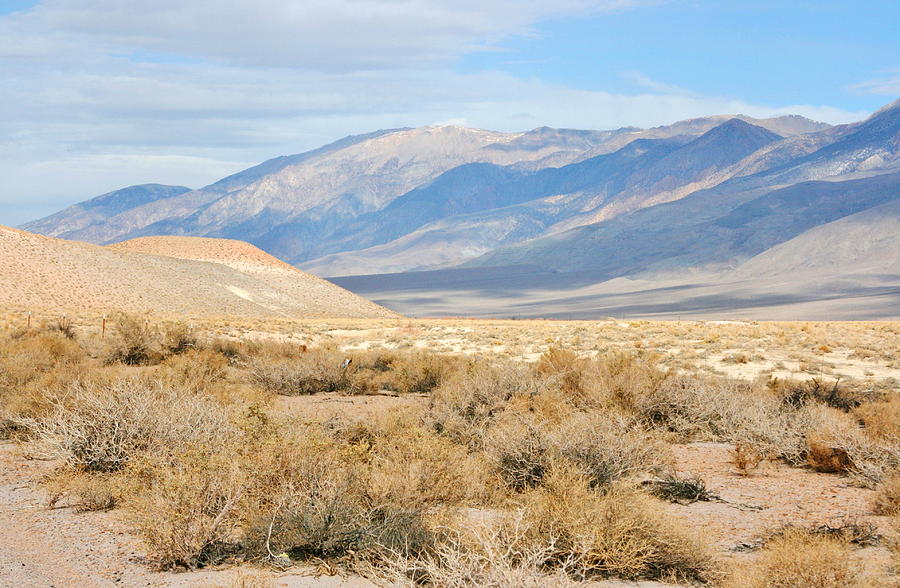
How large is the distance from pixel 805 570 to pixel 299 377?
1533cm

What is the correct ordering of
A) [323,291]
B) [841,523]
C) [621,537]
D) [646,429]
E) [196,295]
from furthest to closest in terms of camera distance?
[323,291] < [196,295] < [646,429] < [841,523] < [621,537]

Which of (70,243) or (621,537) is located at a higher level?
(70,243)

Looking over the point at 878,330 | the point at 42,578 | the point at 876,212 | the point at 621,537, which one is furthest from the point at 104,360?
the point at 876,212

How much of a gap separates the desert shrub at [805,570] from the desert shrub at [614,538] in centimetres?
66

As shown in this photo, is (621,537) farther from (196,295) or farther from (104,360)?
(196,295)

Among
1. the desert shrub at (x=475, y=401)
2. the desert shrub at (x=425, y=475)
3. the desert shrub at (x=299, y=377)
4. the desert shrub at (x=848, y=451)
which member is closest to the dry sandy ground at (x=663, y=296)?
the desert shrub at (x=299, y=377)

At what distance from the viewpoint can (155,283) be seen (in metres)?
72.1

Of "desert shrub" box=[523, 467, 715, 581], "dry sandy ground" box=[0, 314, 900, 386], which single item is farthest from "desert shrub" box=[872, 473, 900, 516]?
"dry sandy ground" box=[0, 314, 900, 386]

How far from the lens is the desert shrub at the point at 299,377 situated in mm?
20297

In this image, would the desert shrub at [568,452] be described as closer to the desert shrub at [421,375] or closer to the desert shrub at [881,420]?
the desert shrub at [881,420]

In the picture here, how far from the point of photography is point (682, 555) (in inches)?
304

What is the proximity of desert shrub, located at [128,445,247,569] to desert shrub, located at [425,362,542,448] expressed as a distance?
4.79 meters

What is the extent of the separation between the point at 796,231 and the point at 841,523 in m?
200

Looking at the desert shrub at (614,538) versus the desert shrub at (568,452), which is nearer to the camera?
the desert shrub at (614,538)
